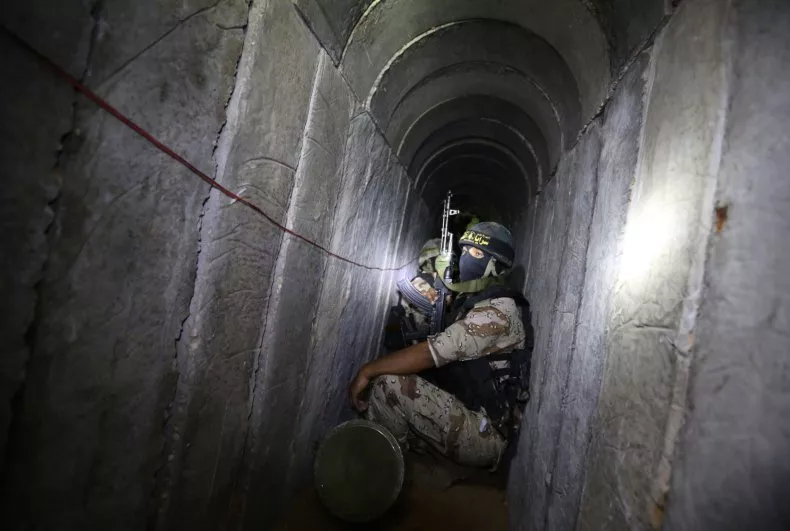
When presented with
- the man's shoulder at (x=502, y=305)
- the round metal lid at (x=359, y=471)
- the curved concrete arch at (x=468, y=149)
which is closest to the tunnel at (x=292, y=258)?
the round metal lid at (x=359, y=471)

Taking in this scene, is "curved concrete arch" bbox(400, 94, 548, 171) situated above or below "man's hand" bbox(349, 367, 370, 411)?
above

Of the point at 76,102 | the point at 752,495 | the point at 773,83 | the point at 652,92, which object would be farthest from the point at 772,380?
the point at 76,102

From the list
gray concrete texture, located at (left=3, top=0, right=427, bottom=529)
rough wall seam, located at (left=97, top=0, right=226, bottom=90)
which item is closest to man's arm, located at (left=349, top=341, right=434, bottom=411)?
gray concrete texture, located at (left=3, top=0, right=427, bottom=529)

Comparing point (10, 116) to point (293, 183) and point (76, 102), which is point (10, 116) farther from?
point (293, 183)

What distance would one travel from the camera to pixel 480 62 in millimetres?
3318

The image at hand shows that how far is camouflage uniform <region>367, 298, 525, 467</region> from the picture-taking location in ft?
9.74

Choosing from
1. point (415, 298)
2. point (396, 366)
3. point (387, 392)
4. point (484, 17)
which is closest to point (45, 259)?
point (396, 366)

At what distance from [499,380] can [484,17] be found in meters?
2.80

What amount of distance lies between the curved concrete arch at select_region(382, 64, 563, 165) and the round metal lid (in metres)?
2.37

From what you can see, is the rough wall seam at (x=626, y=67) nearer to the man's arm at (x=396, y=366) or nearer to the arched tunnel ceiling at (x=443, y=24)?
the arched tunnel ceiling at (x=443, y=24)

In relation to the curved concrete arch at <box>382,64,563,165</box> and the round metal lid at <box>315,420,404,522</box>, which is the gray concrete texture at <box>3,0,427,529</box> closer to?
the round metal lid at <box>315,420,404,522</box>

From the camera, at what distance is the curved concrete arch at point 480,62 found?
2.66m

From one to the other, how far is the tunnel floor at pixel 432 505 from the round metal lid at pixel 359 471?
0.25m

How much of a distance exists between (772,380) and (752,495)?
28cm
